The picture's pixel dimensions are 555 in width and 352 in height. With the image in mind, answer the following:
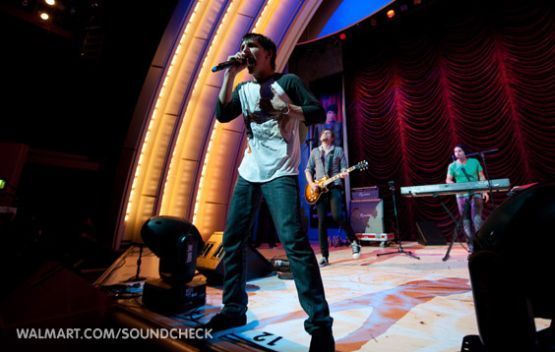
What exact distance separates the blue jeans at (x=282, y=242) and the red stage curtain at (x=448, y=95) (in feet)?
22.0

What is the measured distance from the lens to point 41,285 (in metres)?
1.77

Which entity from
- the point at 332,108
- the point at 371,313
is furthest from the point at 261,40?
the point at 332,108

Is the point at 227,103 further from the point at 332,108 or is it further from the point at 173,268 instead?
the point at 332,108

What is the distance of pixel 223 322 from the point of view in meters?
1.53

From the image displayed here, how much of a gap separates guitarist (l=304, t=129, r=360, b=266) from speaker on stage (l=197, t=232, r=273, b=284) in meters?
0.96

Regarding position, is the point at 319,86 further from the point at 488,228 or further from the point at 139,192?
the point at 488,228

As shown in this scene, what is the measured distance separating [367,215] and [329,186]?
12.5 ft

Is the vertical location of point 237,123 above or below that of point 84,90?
below

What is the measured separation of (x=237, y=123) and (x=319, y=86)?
5.64 m

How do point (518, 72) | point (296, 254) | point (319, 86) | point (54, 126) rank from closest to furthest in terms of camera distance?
point (296, 254) → point (518, 72) → point (54, 126) → point (319, 86)

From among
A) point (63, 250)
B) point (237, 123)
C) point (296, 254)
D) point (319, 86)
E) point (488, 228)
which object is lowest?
point (63, 250)

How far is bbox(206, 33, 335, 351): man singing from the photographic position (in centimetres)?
147

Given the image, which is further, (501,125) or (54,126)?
(54,126)

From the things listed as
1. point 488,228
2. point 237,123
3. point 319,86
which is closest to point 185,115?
point 237,123
